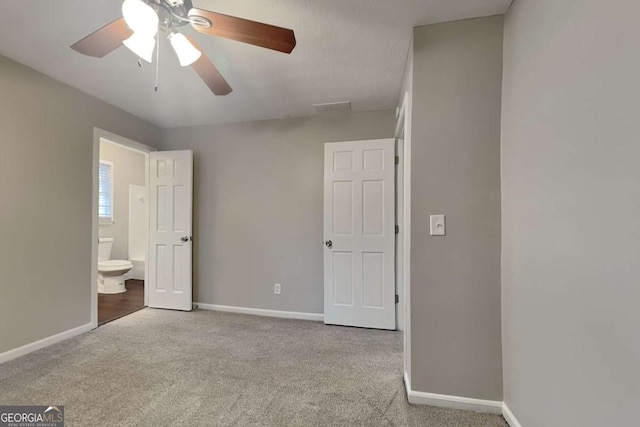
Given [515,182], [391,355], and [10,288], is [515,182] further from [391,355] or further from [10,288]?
[10,288]

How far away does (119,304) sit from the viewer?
3617 mm

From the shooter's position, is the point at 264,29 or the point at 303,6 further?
the point at 303,6

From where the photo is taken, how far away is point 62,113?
252 centimetres

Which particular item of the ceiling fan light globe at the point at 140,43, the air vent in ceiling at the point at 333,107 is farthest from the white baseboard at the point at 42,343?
the air vent in ceiling at the point at 333,107

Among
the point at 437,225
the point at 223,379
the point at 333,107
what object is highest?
the point at 333,107

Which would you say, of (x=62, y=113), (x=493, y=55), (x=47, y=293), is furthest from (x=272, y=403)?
(x=62, y=113)

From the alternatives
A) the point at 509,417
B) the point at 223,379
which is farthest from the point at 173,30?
the point at 509,417

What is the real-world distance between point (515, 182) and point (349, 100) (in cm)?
182

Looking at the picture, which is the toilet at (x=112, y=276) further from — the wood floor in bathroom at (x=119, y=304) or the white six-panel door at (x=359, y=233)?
the white six-panel door at (x=359, y=233)

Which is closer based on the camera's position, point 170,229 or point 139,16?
point 139,16

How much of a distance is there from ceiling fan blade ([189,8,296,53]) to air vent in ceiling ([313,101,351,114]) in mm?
1542

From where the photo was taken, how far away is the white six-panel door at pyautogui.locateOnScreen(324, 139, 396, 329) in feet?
9.41

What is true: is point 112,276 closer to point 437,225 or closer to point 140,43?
point 140,43

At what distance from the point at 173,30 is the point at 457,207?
1.89 meters
